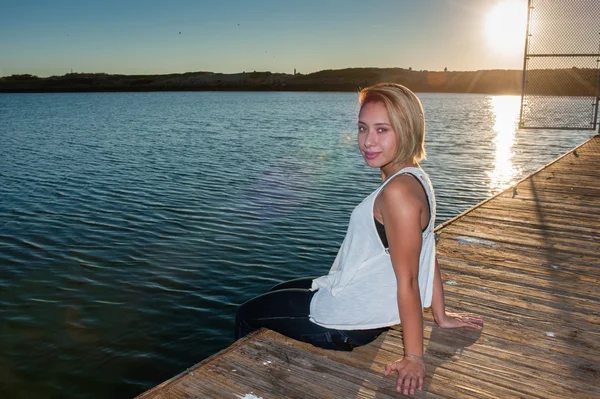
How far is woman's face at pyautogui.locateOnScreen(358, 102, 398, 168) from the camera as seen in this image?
10.3ft

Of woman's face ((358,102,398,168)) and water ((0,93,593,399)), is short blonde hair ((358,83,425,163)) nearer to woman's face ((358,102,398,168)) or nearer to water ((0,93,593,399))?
woman's face ((358,102,398,168))

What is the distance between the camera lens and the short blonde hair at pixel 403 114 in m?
3.09

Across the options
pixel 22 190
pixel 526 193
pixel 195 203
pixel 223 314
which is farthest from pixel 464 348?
pixel 22 190

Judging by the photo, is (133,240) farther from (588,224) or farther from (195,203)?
(588,224)

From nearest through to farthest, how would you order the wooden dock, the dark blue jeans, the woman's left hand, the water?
the wooden dock → the dark blue jeans → the woman's left hand → the water

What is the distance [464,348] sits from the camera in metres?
4.11

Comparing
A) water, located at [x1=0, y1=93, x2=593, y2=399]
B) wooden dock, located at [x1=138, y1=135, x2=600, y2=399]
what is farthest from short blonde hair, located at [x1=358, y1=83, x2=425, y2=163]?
water, located at [x1=0, y1=93, x2=593, y2=399]

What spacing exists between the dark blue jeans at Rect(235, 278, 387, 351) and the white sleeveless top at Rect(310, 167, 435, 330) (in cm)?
9

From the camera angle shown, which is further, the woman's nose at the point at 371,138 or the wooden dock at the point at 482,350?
the wooden dock at the point at 482,350

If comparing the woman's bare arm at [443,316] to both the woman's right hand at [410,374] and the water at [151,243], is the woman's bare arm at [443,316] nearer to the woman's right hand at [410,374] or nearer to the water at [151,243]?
the woman's right hand at [410,374]

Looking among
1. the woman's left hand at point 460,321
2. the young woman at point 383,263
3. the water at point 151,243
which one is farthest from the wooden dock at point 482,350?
the water at point 151,243

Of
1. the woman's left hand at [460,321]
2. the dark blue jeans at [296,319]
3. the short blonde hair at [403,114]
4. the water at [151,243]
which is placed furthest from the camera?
the water at [151,243]

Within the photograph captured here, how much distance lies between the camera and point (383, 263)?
3.35m

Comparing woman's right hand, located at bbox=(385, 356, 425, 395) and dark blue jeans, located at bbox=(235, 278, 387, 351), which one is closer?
woman's right hand, located at bbox=(385, 356, 425, 395)
